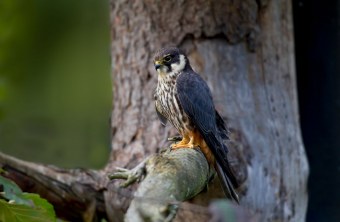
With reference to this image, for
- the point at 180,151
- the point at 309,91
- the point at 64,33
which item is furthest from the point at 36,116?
the point at 180,151

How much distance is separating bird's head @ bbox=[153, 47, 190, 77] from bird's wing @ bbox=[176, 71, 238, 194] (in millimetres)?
47

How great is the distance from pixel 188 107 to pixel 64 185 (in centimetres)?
69

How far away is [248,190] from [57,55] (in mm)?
3251

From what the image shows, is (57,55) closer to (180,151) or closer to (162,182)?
(180,151)

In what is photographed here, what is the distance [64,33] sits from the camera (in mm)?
7184

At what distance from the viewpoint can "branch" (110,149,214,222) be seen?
7.18ft

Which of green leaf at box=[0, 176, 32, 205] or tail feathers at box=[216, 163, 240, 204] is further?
tail feathers at box=[216, 163, 240, 204]

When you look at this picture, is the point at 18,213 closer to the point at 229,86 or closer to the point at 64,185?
the point at 64,185

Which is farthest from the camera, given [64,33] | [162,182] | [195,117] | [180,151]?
[64,33]

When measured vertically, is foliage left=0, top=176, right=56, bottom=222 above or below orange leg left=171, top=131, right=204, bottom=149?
above

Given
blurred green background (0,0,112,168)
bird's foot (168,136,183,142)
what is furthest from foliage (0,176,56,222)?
blurred green background (0,0,112,168)

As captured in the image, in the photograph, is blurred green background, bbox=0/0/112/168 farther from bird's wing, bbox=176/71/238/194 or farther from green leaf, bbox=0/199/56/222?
green leaf, bbox=0/199/56/222

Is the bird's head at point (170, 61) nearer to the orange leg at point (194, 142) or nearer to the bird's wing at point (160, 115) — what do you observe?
the bird's wing at point (160, 115)

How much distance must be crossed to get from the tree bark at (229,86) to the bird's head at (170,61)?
34 cm
